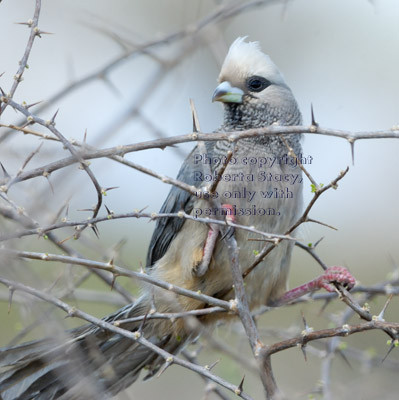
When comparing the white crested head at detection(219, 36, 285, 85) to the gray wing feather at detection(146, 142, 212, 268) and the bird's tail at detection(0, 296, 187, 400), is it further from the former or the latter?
the bird's tail at detection(0, 296, 187, 400)

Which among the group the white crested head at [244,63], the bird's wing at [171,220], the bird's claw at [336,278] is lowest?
the bird's claw at [336,278]

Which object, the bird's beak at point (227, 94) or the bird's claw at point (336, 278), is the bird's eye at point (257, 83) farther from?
the bird's claw at point (336, 278)

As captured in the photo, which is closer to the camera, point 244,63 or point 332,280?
point 332,280

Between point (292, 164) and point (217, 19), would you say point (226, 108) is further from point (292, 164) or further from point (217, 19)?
point (217, 19)

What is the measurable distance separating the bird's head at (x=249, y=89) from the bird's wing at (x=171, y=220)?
1.23 ft

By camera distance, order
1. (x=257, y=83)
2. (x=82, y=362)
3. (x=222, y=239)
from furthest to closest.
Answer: (x=257, y=83)
(x=222, y=239)
(x=82, y=362)

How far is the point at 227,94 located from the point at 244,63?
0.24 meters

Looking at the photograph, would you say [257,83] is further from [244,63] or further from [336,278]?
[336,278]

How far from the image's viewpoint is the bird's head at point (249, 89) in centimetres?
412

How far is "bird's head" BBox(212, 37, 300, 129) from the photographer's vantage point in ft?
13.5

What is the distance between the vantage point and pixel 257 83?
13.8ft

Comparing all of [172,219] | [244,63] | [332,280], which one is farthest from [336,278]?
[244,63]

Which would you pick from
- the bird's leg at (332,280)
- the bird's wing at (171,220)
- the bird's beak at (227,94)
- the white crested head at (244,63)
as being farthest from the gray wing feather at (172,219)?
the bird's leg at (332,280)

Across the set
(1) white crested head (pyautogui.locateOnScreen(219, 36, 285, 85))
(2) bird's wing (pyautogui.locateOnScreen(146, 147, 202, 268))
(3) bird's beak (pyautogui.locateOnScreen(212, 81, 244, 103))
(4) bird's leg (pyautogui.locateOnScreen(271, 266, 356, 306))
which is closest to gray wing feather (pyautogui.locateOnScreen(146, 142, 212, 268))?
(2) bird's wing (pyautogui.locateOnScreen(146, 147, 202, 268))
